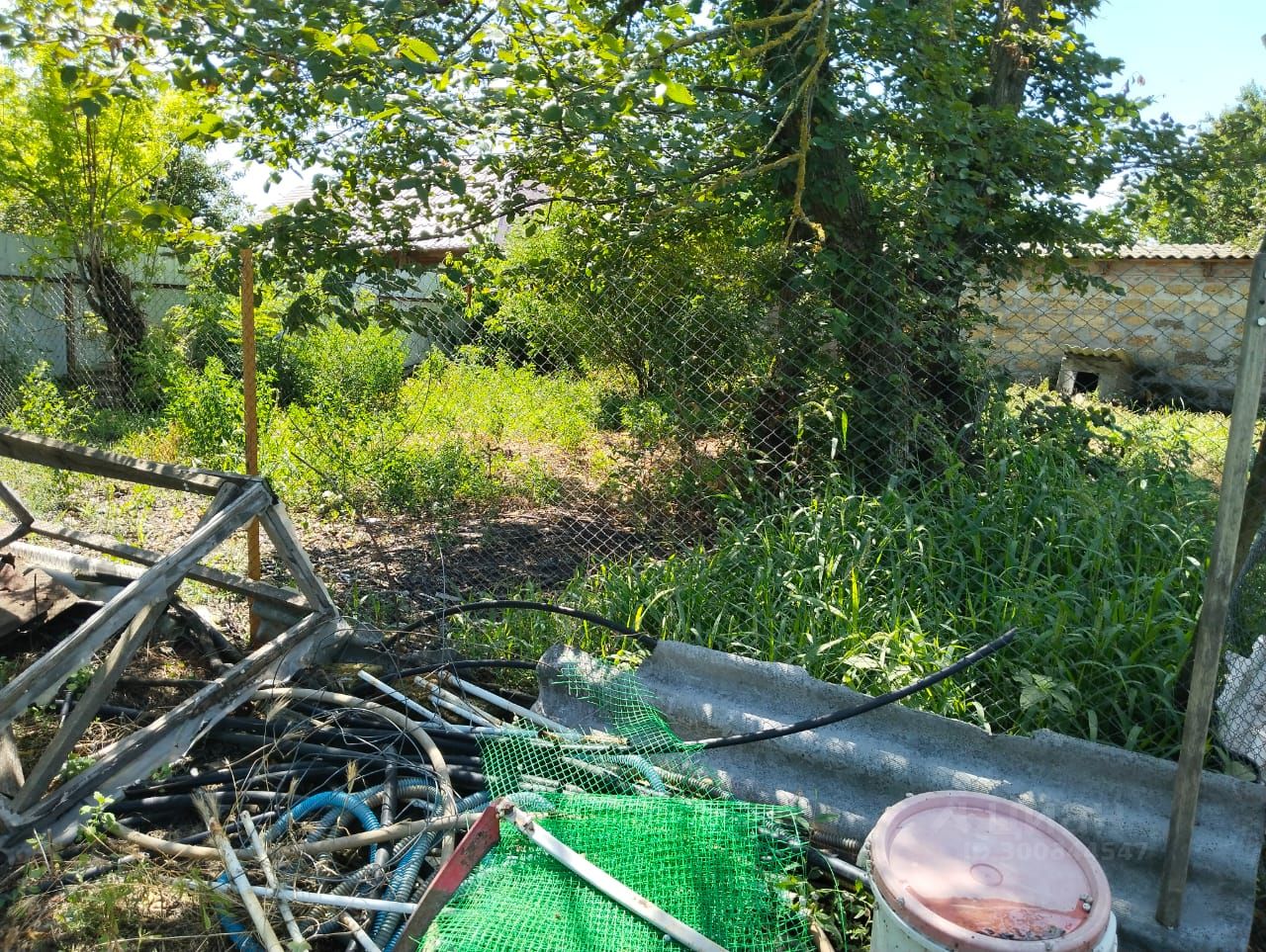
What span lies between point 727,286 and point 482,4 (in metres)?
1.99

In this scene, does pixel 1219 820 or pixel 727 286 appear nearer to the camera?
pixel 1219 820

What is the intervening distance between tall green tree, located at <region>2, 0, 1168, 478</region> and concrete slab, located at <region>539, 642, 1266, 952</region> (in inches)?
65.9

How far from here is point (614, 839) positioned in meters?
2.52

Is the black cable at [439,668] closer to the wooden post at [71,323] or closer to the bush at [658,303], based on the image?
the bush at [658,303]

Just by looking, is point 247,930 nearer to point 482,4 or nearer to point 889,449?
point 889,449

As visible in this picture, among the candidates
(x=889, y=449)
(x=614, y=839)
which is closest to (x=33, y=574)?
(x=614, y=839)

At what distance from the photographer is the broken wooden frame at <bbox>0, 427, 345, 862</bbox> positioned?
2691 millimetres

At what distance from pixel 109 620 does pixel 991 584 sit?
329 cm

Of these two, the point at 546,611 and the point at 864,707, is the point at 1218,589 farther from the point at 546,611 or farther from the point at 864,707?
the point at 546,611

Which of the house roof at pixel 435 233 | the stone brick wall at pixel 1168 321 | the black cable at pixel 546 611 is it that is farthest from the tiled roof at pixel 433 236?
the stone brick wall at pixel 1168 321

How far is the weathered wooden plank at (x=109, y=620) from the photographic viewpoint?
267 cm

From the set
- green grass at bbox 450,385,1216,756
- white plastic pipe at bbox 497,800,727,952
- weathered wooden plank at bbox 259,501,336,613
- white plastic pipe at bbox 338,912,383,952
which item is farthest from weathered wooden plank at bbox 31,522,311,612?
white plastic pipe at bbox 497,800,727,952

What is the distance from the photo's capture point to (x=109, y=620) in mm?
2846

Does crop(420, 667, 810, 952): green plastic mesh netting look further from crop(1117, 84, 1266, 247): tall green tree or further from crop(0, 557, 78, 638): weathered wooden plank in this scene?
crop(1117, 84, 1266, 247): tall green tree
